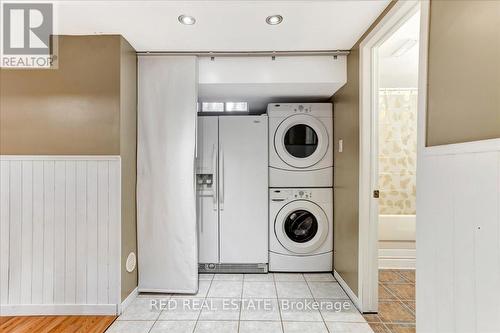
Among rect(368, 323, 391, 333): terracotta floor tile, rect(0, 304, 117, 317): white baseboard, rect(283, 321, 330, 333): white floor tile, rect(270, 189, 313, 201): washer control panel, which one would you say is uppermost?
rect(270, 189, 313, 201): washer control panel

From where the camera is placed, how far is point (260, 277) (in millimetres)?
2846

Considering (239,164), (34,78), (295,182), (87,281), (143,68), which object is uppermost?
(143,68)

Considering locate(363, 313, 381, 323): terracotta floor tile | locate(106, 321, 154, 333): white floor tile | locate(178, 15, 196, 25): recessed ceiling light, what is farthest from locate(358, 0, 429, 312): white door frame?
locate(106, 321, 154, 333): white floor tile

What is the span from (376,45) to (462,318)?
1847mm

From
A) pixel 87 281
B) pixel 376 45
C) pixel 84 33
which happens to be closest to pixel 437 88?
pixel 376 45

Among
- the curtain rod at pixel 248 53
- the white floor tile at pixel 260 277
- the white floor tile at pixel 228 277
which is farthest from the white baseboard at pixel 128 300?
the curtain rod at pixel 248 53

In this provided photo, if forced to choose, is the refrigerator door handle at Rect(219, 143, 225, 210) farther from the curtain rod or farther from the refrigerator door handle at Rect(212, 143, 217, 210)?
the curtain rod

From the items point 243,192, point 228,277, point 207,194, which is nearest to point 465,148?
point 243,192

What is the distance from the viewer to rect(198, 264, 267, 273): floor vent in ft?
9.62

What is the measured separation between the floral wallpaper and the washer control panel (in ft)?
3.75

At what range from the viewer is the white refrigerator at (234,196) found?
2910mm

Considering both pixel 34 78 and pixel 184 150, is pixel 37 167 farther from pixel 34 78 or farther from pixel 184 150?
pixel 184 150

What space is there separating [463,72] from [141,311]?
2.62 m

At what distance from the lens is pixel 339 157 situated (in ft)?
8.97
